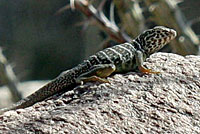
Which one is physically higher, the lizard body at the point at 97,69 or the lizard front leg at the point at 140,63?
the lizard body at the point at 97,69

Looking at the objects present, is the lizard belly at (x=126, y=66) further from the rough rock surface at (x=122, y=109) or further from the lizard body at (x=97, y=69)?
the rough rock surface at (x=122, y=109)

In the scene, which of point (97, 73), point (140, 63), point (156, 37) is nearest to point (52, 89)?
point (97, 73)

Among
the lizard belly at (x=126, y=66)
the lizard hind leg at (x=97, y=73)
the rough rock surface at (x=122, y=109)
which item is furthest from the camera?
the lizard belly at (x=126, y=66)

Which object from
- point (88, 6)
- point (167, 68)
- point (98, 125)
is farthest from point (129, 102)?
point (88, 6)

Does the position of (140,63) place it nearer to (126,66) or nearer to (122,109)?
(126,66)

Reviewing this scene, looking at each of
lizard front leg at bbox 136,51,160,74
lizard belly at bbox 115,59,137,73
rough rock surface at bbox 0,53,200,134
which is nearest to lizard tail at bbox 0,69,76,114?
rough rock surface at bbox 0,53,200,134

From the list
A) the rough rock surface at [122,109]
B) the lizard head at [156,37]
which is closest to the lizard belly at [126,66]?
the rough rock surface at [122,109]

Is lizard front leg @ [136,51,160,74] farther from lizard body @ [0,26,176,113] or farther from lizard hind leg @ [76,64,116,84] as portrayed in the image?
lizard hind leg @ [76,64,116,84]

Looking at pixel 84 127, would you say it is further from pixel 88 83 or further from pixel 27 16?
pixel 27 16
